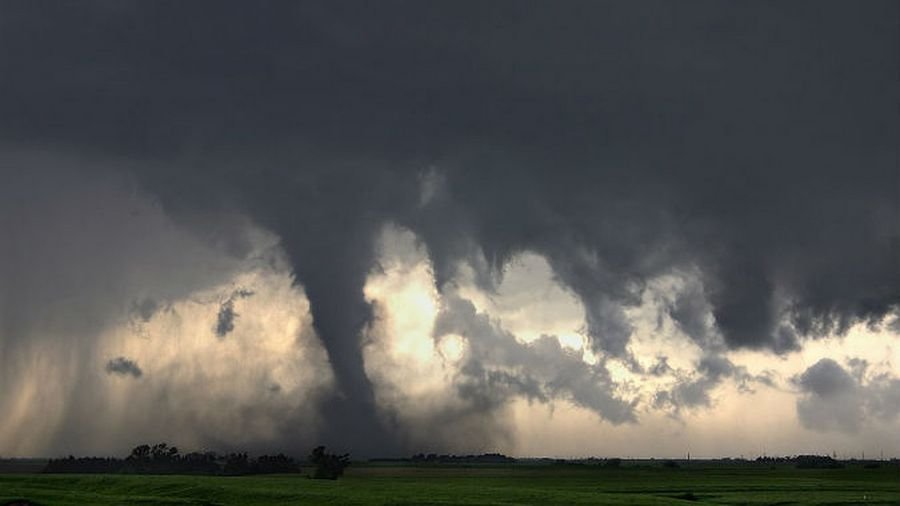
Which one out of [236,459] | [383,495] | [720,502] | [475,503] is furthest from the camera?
[236,459]

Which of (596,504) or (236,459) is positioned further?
(236,459)

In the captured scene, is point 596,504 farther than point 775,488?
No

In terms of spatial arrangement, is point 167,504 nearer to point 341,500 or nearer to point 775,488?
point 341,500

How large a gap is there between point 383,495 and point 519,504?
44.9 ft

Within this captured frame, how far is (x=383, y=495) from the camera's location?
84562 mm

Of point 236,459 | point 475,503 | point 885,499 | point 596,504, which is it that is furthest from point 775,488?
point 236,459

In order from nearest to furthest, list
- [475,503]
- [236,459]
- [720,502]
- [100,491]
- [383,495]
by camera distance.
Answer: [475,503], [383,495], [720,502], [100,491], [236,459]

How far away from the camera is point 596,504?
80438mm

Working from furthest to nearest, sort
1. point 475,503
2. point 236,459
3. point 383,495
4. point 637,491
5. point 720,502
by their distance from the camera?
point 236,459 < point 637,491 < point 720,502 < point 383,495 < point 475,503

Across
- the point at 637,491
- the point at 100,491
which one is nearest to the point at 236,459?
the point at 100,491

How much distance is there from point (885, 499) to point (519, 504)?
42541mm

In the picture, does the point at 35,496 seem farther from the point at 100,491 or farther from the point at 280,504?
the point at 280,504

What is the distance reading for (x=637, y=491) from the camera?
113562 mm

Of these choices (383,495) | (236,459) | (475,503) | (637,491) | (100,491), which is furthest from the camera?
(236,459)
